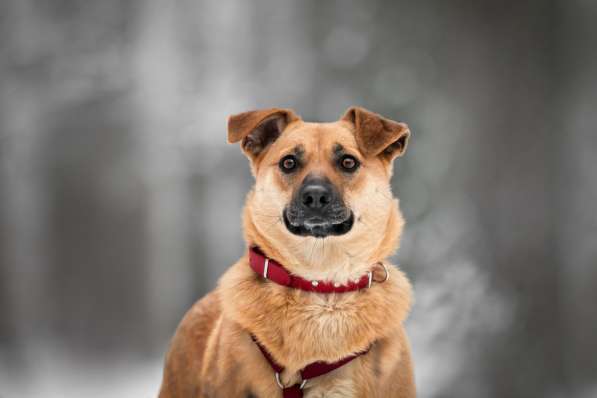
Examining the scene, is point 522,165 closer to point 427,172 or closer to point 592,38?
point 427,172

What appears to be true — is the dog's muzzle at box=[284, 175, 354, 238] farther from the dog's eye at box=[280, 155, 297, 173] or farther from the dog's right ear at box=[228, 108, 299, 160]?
the dog's right ear at box=[228, 108, 299, 160]

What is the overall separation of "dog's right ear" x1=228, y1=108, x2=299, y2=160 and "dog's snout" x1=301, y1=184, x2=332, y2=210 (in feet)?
1.47

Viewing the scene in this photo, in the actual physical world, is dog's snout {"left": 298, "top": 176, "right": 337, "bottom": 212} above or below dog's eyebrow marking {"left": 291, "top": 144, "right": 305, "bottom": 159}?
below

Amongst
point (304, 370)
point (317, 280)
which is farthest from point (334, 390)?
point (317, 280)

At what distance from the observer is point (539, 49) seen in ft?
16.6

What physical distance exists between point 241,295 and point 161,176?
8.48 ft

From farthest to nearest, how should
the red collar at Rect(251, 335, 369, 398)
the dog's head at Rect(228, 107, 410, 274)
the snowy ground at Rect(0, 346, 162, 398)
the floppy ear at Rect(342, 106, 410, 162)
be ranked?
the snowy ground at Rect(0, 346, 162, 398) < the floppy ear at Rect(342, 106, 410, 162) < the dog's head at Rect(228, 107, 410, 274) < the red collar at Rect(251, 335, 369, 398)

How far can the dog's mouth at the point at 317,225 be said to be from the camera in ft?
8.99

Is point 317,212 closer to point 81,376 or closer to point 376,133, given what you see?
point 376,133

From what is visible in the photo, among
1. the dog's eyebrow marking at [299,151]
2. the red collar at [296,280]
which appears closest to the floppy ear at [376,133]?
the dog's eyebrow marking at [299,151]

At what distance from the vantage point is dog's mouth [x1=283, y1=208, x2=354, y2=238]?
2740 mm

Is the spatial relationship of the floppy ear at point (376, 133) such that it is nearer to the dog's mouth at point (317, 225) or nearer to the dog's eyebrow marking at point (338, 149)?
the dog's eyebrow marking at point (338, 149)

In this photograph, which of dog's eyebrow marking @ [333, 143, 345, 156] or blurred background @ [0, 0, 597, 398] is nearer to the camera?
dog's eyebrow marking @ [333, 143, 345, 156]

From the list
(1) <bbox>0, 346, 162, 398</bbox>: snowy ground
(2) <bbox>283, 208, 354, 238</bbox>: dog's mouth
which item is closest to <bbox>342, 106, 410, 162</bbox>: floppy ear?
(2) <bbox>283, 208, 354, 238</bbox>: dog's mouth
